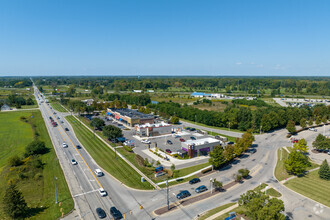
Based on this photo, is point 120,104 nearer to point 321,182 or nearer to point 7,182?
point 7,182

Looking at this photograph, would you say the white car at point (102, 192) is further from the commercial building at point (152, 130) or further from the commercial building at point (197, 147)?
Result: the commercial building at point (152, 130)

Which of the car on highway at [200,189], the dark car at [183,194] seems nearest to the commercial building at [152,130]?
the car on highway at [200,189]

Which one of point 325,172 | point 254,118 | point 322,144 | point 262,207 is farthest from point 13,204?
point 254,118

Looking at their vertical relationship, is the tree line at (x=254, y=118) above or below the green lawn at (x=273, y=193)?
above

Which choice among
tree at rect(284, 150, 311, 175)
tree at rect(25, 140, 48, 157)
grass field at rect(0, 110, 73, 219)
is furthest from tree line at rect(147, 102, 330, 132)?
tree at rect(25, 140, 48, 157)

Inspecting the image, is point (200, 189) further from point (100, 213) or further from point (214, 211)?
point (100, 213)
